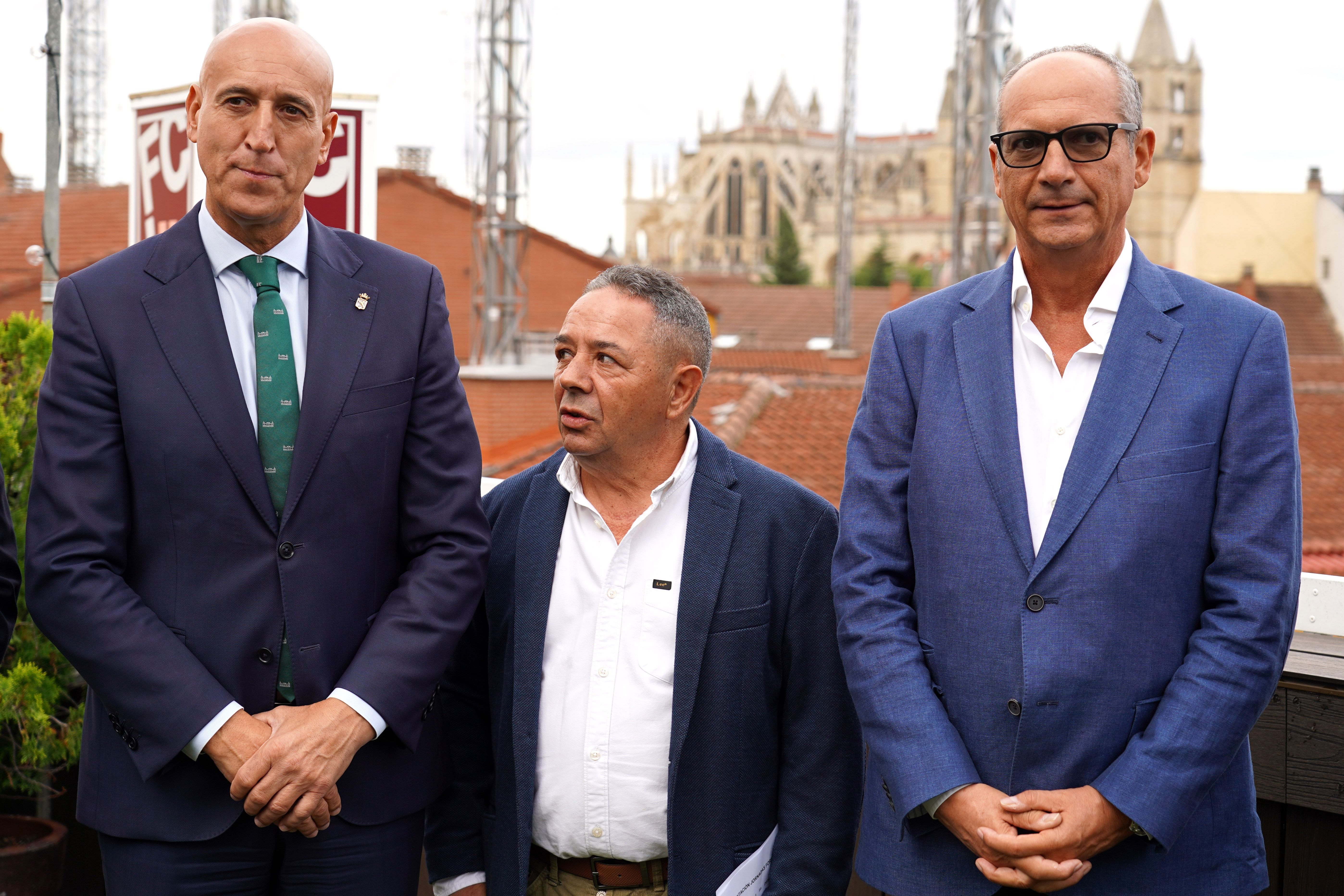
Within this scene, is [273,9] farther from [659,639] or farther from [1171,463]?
[1171,463]

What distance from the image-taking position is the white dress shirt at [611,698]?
85.0 inches

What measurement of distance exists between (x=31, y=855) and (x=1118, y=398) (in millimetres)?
3006

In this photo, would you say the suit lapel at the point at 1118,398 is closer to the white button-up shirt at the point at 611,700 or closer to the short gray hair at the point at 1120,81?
the short gray hair at the point at 1120,81

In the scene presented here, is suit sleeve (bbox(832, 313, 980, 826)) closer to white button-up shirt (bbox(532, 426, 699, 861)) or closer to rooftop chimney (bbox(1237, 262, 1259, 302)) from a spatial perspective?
white button-up shirt (bbox(532, 426, 699, 861))

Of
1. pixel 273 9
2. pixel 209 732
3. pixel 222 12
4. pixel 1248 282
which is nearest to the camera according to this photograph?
pixel 209 732

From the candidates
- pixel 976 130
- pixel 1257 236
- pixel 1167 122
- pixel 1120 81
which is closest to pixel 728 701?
pixel 1120 81

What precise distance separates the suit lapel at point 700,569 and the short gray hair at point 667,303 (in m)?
0.19

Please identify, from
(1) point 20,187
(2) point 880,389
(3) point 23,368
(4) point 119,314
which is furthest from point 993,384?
(1) point 20,187

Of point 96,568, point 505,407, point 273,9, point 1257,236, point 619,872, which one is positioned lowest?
point 505,407

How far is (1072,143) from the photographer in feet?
6.38

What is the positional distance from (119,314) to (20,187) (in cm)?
3307

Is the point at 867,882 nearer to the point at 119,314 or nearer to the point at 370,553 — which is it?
the point at 370,553

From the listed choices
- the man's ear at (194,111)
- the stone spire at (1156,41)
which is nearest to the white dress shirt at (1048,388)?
the man's ear at (194,111)

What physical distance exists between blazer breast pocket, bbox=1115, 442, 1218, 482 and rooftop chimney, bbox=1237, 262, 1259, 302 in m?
40.3
